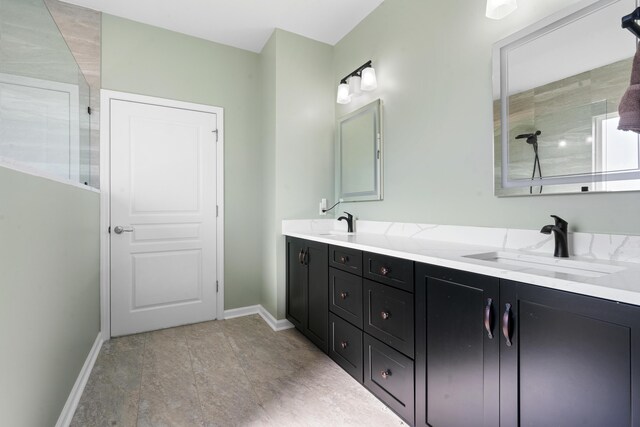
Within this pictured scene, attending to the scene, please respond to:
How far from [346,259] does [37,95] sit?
1.79m

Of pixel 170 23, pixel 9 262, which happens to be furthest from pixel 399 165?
pixel 170 23

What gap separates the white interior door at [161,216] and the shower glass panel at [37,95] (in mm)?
541

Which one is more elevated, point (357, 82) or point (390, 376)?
point (357, 82)

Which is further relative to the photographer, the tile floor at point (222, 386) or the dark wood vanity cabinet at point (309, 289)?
the dark wood vanity cabinet at point (309, 289)

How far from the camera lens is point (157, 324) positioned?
9.02ft

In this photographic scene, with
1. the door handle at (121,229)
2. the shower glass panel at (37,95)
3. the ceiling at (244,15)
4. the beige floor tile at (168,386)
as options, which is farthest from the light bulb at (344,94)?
the beige floor tile at (168,386)

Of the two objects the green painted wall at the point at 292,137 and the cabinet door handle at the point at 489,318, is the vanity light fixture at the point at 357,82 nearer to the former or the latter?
the green painted wall at the point at 292,137

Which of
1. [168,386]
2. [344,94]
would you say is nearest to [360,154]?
[344,94]

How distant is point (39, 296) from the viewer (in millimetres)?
1266

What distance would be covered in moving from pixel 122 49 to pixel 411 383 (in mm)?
3304

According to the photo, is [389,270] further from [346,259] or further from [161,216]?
[161,216]

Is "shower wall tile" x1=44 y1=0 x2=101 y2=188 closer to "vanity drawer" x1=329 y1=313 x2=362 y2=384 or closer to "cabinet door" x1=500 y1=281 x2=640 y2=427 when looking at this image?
"vanity drawer" x1=329 y1=313 x2=362 y2=384

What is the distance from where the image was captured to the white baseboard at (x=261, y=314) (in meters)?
2.76

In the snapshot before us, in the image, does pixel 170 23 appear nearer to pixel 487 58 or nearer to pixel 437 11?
pixel 437 11
